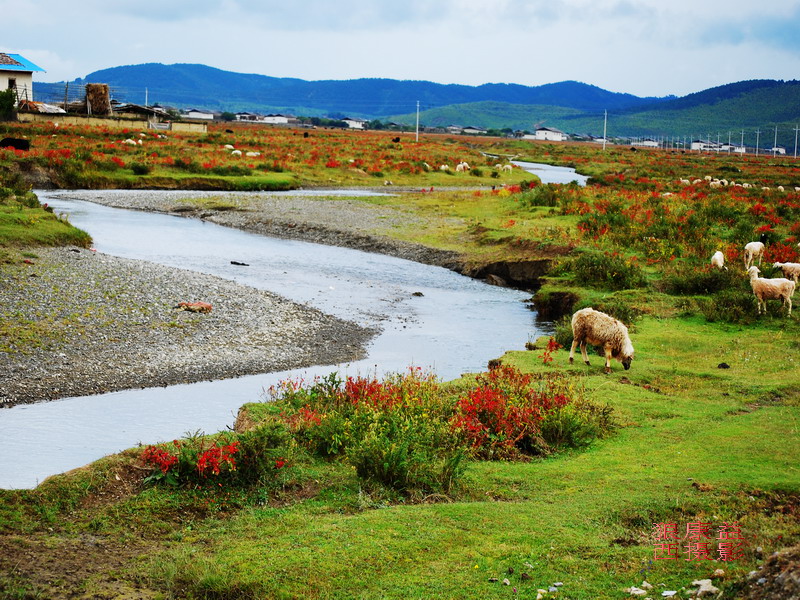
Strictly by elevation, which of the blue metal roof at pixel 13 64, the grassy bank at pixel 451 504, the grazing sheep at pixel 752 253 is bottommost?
the grassy bank at pixel 451 504

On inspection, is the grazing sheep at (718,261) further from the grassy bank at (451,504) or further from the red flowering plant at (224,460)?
the red flowering plant at (224,460)

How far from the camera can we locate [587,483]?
1058cm

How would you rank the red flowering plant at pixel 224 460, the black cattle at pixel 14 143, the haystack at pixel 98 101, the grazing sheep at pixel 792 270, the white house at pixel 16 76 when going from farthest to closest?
→ 1. the haystack at pixel 98 101
2. the white house at pixel 16 76
3. the black cattle at pixel 14 143
4. the grazing sheep at pixel 792 270
5. the red flowering plant at pixel 224 460

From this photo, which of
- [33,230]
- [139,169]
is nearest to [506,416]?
[33,230]

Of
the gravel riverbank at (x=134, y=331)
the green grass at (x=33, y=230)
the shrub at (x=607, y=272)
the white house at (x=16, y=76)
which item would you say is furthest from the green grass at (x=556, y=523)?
the white house at (x=16, y=76)

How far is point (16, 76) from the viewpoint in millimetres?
84000

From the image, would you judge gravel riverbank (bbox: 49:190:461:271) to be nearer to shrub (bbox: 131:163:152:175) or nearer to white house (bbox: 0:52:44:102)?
shrub (bbox: 131:163:152:175)

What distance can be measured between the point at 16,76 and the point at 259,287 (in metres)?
70.3

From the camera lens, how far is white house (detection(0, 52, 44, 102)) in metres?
82.7

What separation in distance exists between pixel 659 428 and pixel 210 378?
9.10 m

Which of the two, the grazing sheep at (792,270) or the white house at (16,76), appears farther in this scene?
the white house at (16,76)

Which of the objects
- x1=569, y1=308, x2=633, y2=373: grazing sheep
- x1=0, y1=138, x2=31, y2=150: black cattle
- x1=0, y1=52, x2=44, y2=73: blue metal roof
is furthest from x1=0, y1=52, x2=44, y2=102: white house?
x1=569, y1=308, x2=633, y2=373: grazing sheep

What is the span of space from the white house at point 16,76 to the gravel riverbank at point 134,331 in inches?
2621

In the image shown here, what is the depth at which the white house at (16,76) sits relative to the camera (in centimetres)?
8269
